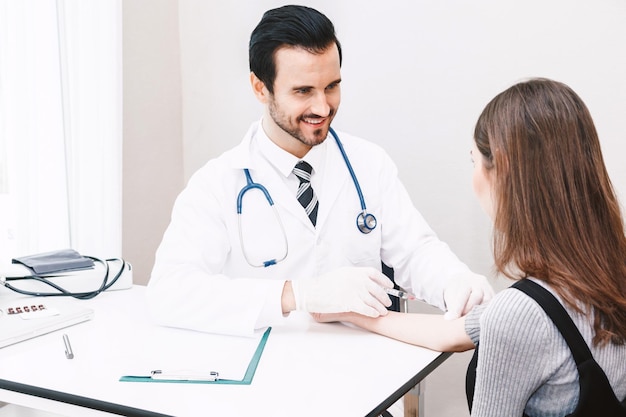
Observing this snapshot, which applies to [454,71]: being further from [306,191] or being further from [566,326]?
[566,326]

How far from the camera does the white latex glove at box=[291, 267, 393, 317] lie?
4.04ft

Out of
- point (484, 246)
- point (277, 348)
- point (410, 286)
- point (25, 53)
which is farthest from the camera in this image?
point (484, 246)

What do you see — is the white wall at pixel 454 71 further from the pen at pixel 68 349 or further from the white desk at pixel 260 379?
the pen at pixel 68 349

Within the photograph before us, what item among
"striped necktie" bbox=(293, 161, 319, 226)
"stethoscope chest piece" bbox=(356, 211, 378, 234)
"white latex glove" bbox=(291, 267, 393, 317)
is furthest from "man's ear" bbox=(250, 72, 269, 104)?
"white latex glove" bbox=(291, 267, 393, 317)

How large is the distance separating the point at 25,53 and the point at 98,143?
1.21 feet

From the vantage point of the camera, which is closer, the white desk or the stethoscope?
the white desk

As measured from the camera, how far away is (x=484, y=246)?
2.04m

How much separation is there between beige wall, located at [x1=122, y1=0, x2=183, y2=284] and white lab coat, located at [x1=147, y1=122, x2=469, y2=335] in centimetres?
94

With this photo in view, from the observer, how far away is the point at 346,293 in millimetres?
1238

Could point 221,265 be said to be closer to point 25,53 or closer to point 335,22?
point 25,53

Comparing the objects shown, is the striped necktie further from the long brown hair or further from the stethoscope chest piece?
the long brown hair

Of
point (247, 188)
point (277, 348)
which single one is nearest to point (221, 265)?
point (247, 188)

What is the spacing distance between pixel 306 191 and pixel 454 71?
2.51 ft

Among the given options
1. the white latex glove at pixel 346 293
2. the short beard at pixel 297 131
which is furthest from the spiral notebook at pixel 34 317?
the short beard at pixel 297 131
